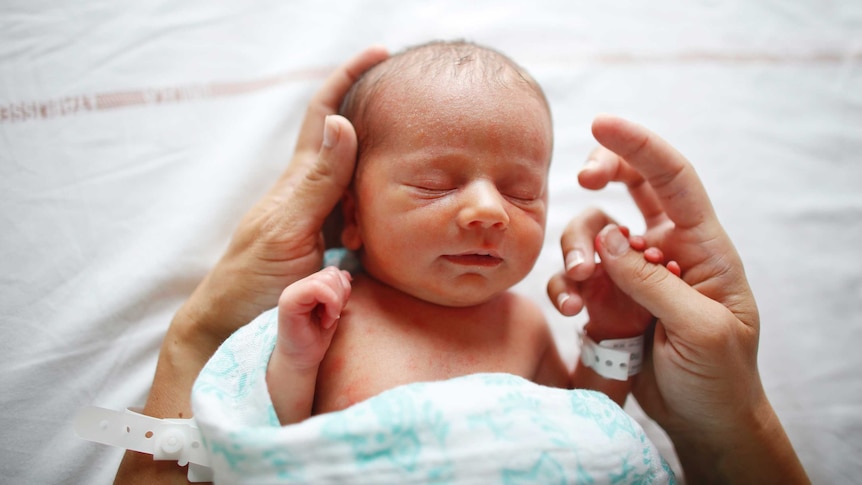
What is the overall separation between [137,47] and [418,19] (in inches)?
33.6

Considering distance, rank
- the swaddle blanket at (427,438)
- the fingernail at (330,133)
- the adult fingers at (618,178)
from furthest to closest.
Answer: the adult fingers at (618,178)
the fingernail at (330,133)
the swaddle blanket at (427,438)

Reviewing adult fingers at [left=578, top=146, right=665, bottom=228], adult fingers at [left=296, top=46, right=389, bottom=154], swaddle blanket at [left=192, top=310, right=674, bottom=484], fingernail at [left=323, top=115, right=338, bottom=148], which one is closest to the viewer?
swaddle blanket at [left=192, top=310, right=674, bottom=484]

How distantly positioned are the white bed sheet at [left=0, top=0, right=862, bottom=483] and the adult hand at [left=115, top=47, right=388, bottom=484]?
14 cm

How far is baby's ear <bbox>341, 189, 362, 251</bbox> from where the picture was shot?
1336 millimetres

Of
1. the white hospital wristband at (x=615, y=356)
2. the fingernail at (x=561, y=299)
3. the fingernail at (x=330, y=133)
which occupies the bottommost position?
the white hospital wristband at (x=615, y=356)

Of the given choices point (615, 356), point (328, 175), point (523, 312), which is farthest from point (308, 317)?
point (615, 356)

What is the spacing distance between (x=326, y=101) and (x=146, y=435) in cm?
89

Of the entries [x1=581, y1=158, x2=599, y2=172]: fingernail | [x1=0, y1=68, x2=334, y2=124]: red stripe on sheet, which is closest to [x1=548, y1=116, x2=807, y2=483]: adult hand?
[x1=581, y1=158, x2=599, y2=172]: fingernail

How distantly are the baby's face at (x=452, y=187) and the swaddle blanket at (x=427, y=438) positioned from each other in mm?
251

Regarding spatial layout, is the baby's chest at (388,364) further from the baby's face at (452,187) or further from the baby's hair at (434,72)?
the baby's hair at (434,72)

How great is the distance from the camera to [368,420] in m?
0.94

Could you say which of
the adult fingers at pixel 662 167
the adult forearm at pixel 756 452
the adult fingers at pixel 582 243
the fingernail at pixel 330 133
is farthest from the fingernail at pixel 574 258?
the fingernail at pixel 330 133

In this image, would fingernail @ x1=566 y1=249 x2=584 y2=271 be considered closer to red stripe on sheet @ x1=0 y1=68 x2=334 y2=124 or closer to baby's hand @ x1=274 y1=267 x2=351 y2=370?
baby's hand @ x1=274 y1=267 x2=351 y2=370

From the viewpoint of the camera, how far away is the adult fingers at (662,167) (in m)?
1.17
